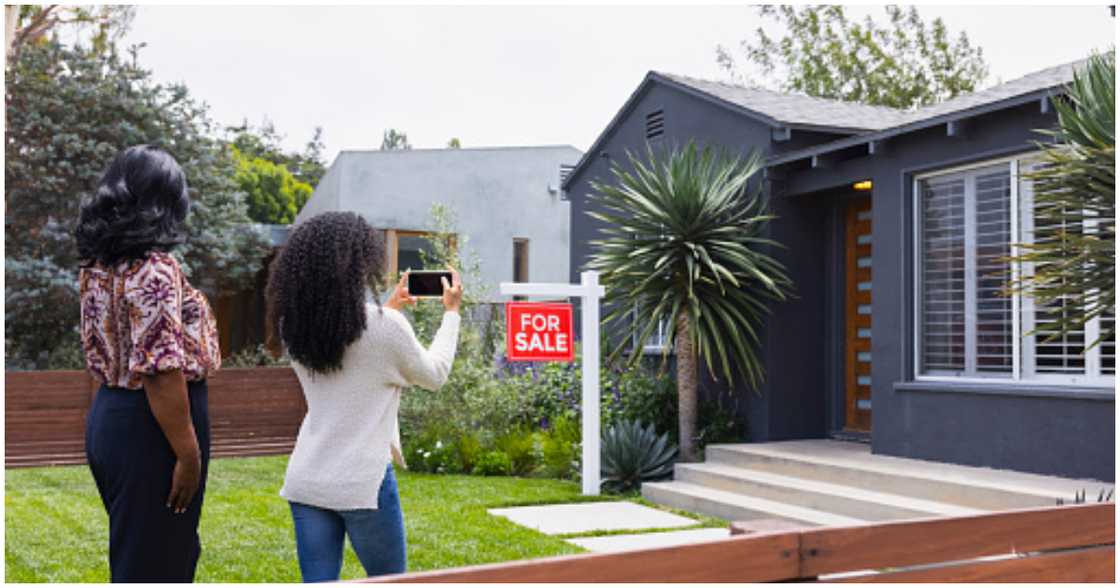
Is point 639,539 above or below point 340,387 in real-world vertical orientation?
below

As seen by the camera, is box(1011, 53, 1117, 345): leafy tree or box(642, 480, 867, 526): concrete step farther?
box(642, 480, 867, 526): concrete step

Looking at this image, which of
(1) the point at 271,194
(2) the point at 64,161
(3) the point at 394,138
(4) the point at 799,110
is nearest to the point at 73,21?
(2) the point at 64,161

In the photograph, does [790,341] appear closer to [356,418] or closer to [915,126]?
[915,126]

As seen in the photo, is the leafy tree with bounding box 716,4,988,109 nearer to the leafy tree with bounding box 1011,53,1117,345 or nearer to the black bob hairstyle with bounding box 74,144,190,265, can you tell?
the leafy tree with bounding box 1011,53,1117,345

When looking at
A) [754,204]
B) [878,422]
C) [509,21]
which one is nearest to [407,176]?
[754,204]

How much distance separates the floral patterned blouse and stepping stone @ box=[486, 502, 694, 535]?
462 centimetres

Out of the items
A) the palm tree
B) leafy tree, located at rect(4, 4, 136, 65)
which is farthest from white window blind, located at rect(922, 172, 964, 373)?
leafy tree, located at rect(4, 4, 136, 65)

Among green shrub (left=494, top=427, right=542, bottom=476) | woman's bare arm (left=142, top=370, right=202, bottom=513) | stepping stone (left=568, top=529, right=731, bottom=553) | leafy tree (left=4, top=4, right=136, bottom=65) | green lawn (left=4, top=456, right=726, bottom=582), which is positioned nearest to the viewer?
woman's bare arm (left=142, top=370, right=202, bottom=513)

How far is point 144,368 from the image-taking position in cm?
254

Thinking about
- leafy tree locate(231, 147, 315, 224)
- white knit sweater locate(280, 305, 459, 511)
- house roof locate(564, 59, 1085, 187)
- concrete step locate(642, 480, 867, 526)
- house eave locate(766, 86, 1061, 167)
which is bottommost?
concrete step locate(642, 480, 867, 526)

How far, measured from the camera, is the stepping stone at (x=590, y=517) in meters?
7.27

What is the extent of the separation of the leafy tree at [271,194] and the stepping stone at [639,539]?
27.3 meters

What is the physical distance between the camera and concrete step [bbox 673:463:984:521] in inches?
273

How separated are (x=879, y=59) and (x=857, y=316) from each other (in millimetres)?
21954
